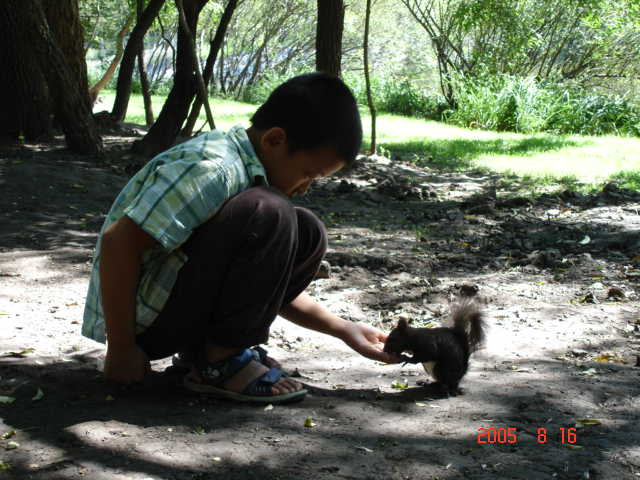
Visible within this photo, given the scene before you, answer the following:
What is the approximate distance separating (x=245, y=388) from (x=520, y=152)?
29.5ft

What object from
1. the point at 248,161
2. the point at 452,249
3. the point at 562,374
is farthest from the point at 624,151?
the point at 248,161

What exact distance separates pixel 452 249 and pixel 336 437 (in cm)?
331

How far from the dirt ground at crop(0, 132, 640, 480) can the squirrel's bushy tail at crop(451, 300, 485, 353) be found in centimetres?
15

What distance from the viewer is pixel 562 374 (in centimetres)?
287

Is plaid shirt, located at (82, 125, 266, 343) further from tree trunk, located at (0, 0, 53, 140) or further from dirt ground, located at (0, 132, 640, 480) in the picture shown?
tree trunk, located at (0, 0, 53, 140)

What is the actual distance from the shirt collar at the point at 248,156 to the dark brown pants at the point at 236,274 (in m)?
0.06

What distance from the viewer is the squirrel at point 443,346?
104 inches

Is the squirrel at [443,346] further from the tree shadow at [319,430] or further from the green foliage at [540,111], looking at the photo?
the green foliage at [540,111]

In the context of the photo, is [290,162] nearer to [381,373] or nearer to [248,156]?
[248,156]

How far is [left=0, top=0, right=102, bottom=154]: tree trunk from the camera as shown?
7.14 metres

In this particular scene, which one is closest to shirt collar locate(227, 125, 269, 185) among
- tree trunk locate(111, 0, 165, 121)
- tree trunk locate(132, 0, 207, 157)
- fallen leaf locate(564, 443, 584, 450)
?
fallen leaf locate(564, 443, 584, 450)

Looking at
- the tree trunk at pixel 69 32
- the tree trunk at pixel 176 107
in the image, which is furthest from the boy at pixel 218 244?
the tree trunk at pixel 69 32

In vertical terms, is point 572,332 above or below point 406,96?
below

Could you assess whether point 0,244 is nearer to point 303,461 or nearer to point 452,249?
point 452,249
